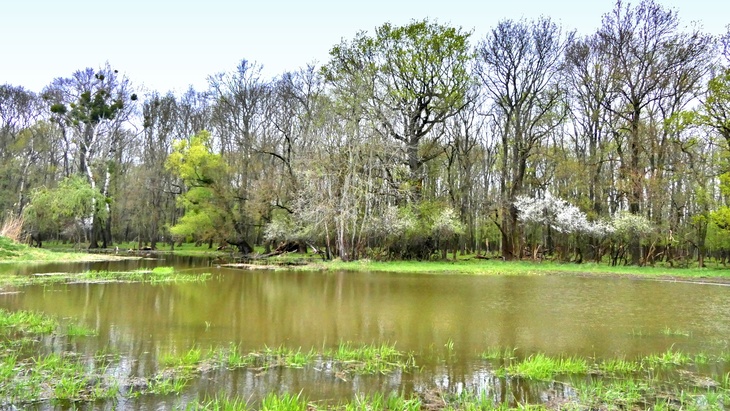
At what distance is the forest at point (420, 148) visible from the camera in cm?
3153

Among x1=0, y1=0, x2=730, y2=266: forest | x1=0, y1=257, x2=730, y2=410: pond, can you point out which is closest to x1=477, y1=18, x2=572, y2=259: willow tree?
x1=0, y1=0, x2=730, y2=266: forest

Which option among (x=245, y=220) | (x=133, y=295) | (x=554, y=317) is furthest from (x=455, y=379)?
(x=245, y=220)

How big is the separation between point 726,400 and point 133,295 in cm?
1409

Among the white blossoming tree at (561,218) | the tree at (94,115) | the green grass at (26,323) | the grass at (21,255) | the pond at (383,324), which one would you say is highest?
the tree at (94,115)

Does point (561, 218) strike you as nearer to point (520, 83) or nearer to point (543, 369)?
point (520, 83)

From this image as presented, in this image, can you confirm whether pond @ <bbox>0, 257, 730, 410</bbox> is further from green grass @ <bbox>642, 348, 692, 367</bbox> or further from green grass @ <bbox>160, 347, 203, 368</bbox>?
green grass @ <bbox>642, 348, 692, 367</bbox>

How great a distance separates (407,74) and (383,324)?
28.0m

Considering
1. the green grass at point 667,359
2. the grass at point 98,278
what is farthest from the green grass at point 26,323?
the green grass at point 667,359

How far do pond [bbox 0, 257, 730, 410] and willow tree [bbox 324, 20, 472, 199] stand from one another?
18.6 meters

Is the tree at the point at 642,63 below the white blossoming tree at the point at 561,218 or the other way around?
the other way around

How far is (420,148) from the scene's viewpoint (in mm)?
39969

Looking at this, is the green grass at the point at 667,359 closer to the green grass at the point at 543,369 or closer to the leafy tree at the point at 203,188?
the green grass at the point at 543,369

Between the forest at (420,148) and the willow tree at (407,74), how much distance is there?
6.1 inches

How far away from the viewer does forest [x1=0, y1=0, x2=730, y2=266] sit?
103ft
